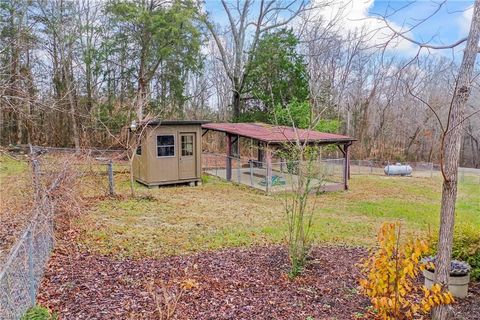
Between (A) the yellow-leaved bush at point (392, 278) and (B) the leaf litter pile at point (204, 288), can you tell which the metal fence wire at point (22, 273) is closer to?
(B) the leaf litter pile at point (204, 288)

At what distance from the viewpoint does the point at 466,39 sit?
3.39 meters

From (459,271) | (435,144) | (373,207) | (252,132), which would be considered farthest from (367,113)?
(459,271)

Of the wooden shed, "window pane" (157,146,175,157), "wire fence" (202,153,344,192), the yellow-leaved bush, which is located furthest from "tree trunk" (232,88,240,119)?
the yellow-leaved bush

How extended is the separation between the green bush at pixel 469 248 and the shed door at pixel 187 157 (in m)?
9.41

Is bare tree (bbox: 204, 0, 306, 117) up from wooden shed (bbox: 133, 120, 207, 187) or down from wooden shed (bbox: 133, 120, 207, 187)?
up

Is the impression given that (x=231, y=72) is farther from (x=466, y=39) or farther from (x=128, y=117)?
(x=466, y=39)

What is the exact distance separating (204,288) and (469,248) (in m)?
3.47

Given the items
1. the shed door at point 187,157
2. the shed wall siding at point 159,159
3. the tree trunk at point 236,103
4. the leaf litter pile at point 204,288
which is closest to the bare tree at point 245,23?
the tree trunk at point 236,103

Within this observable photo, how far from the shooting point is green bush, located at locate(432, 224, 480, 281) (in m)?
4.89

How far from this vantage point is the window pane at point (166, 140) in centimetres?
1260

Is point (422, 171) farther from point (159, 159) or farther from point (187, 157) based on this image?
point (159, 159)

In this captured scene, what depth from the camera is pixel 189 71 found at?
22.5m

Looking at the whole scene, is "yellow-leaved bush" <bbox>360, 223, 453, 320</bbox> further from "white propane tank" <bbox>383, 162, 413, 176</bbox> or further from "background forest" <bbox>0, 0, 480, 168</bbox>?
"white propane tank" <bbox>383, 162, 413, 176</bbox>

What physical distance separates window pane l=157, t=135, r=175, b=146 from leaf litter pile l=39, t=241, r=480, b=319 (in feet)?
24.1
